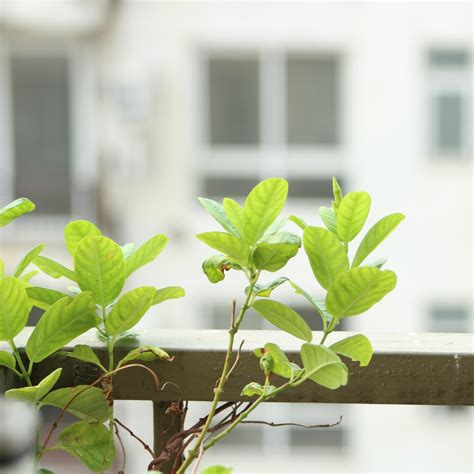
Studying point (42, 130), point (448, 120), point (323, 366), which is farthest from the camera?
point (42, 130)

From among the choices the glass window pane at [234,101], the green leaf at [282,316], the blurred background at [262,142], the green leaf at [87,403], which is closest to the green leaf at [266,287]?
the green leaf at [282,316]

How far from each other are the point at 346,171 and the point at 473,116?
0.86 meters

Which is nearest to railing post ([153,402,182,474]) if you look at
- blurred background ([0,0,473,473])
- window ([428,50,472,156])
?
blurred background ([0,0,473,473])

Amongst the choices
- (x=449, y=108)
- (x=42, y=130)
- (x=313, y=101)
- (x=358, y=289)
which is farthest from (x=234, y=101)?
(x=358, y=289)

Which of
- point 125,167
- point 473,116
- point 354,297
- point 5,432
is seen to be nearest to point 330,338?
point 354,297

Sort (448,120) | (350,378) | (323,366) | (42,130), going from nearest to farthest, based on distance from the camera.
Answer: (323,366) → (350,378) → (448,120) → (42,130)

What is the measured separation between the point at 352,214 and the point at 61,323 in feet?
0.58

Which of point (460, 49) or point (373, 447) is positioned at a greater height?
point (460, 49)

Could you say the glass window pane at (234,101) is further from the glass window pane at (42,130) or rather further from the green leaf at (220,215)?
the green leaf at (220,215)

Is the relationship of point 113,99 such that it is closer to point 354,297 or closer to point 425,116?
point 425,116

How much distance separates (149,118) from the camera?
15.8ft

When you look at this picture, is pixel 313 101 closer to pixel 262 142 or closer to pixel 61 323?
pixel 262 142

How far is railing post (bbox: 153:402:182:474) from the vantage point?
0.53 m

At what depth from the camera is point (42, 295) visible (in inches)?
19.0
